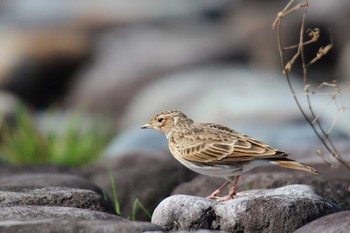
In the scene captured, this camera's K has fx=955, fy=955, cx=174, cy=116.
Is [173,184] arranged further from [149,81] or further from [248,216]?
[149,81]

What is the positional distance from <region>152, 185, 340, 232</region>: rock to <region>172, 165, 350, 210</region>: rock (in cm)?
98

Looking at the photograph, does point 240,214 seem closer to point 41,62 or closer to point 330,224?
point 330,224

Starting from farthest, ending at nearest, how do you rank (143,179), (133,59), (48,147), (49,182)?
(133,59), (48,147), (143,179), (49,182)

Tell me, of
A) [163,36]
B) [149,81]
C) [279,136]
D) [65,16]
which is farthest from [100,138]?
[65,16]

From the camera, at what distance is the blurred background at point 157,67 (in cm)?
1551

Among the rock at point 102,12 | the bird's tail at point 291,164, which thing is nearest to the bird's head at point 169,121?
the bird's tail at point 291,164

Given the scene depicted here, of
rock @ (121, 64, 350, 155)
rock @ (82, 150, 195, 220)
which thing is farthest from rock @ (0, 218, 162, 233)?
rock @ (121, 64, 350, 155)

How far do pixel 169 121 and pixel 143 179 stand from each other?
116 centimetres

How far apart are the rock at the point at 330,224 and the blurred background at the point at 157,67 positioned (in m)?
5.34

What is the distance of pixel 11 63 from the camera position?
2264cm

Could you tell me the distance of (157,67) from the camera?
22688mm

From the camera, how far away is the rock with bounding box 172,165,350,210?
7617mm

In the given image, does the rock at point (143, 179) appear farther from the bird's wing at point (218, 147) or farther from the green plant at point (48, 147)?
the green plant at point (48, 147)

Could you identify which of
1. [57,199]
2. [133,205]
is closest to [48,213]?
[57,199]
